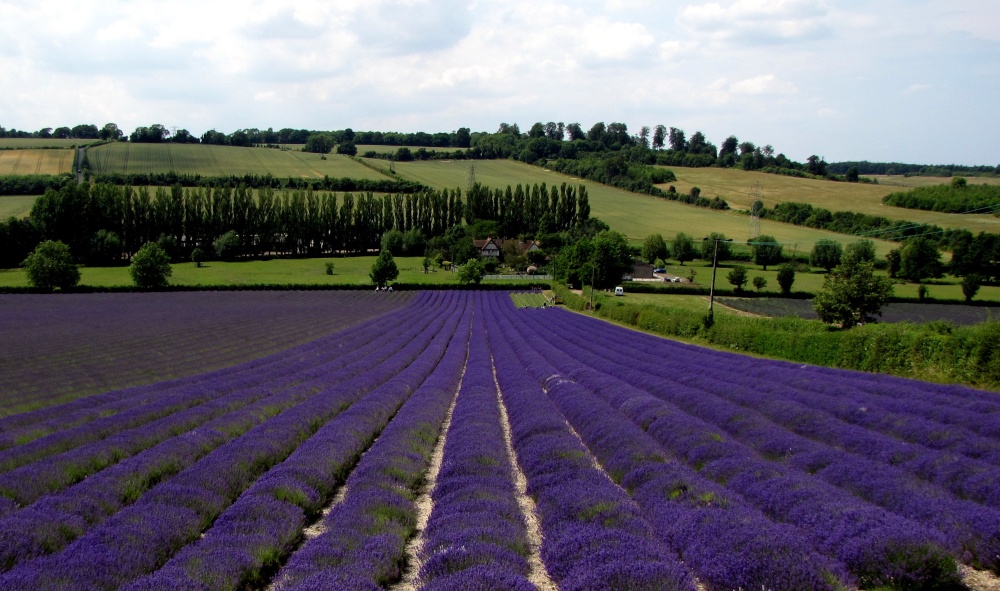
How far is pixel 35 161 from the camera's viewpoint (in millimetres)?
113438

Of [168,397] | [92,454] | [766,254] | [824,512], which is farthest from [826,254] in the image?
[92,454]

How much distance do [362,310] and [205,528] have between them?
143 feet

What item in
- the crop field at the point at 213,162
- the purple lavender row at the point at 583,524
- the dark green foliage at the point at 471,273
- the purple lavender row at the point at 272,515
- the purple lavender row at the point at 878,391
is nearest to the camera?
the purple lavender row at the point at 583,524

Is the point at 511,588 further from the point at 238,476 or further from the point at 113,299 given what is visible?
the point at 113,299

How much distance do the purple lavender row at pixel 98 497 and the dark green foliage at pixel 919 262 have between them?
7756cm

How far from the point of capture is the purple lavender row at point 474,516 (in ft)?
20.2

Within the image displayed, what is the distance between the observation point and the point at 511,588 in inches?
218

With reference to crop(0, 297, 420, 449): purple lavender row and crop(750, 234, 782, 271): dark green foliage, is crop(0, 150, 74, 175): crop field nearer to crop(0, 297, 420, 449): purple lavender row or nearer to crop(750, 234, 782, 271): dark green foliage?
crop(0, 297, 420, 449): purple lavender row

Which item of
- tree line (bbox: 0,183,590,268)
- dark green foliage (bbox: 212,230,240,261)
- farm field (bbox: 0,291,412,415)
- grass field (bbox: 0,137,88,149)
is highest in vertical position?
grass field (bbox: 0,137,88,149)

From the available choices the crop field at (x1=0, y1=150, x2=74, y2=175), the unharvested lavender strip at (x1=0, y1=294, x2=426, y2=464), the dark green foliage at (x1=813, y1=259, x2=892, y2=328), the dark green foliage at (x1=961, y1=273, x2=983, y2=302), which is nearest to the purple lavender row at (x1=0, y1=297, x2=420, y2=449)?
the unharvested lavender strip at (x1=0, y1=294, x2=426, y2=464)

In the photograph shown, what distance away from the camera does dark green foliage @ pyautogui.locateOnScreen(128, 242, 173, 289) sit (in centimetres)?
6562

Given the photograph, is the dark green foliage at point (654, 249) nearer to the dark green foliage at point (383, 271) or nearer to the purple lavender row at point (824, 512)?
the dark green foliage at point (383, 271)

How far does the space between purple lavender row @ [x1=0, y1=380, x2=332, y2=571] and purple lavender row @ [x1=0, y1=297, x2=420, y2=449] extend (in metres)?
3.34

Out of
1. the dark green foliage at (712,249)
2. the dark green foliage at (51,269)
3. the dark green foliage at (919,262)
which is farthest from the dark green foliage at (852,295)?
the dark green foliage at (51,269)
